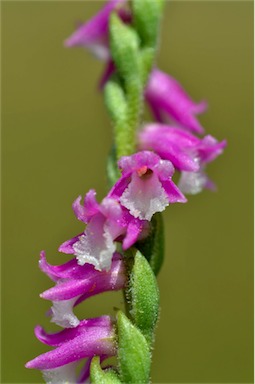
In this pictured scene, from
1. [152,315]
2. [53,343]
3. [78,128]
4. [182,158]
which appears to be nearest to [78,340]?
[53,343]

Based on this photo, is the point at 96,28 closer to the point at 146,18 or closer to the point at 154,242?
the point at 146,18

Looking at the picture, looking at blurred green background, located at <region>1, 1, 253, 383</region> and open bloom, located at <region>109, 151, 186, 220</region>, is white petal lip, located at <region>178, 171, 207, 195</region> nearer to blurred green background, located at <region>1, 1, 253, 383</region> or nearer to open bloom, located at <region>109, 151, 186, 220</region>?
open bloom, located at <region>109, 151, 186, 220</region>

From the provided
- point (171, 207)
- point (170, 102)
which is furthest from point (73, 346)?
point (171, 207)

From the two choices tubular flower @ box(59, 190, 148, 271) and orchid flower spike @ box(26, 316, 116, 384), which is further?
orchid flower spike @ box(26, 316, 116, 384)

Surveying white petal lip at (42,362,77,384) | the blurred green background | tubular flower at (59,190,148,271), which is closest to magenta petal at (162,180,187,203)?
tubular flower at (59,190,148,271)

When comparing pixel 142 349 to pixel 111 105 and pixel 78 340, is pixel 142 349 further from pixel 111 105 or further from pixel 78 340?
pixel 111 105
